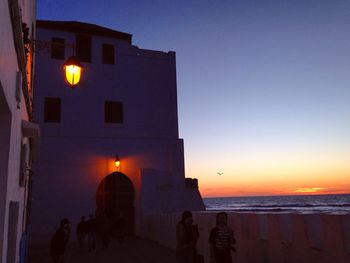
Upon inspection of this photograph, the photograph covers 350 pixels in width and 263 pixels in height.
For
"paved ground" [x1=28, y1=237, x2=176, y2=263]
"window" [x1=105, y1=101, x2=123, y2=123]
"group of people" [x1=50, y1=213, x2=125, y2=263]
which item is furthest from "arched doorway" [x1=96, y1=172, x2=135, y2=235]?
"paved ground" [x1=28, y1=237, x2=176, y2=263]

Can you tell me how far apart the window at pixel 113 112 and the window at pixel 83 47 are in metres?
2.50

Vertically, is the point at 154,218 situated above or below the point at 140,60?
below

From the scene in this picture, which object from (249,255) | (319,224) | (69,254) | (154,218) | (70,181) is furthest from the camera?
(70,181)

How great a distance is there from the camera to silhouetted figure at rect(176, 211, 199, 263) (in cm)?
837

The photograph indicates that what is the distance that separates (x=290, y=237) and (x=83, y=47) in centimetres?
1620

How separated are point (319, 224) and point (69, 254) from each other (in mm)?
10534

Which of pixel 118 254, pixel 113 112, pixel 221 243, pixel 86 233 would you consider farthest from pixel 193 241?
pixel 113 112

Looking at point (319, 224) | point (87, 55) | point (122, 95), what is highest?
point (87, 55)

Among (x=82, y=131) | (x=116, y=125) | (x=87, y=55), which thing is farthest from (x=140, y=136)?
(x=87, y=55)

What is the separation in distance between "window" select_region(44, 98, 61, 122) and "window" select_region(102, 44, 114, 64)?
317cm

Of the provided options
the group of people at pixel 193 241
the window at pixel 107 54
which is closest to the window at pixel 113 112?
the window at pixel 107 54

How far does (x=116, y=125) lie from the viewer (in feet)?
68.9

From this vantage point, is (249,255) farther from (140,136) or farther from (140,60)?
(140,60)

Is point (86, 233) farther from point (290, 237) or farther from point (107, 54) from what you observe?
point (290, 237)
